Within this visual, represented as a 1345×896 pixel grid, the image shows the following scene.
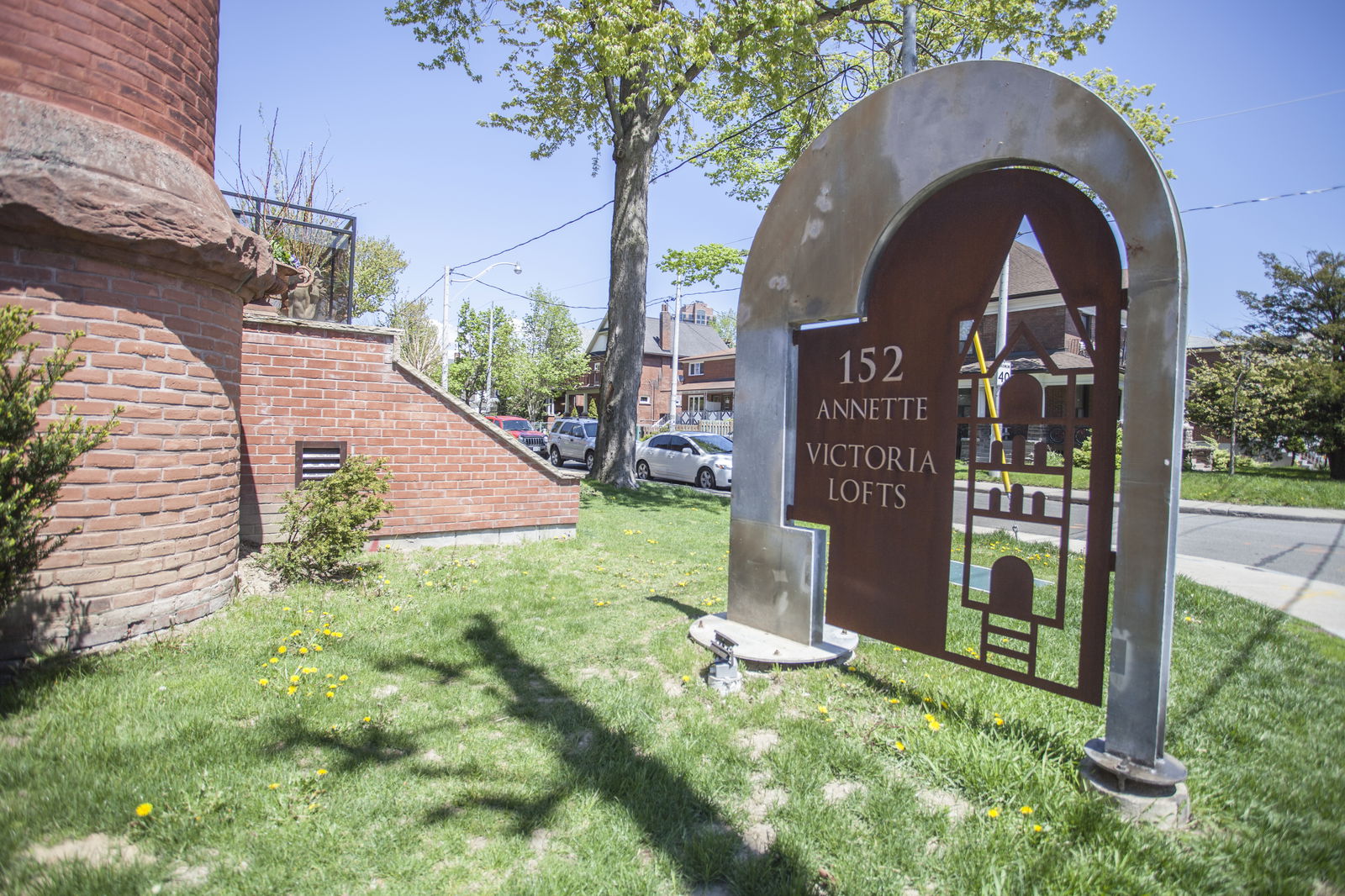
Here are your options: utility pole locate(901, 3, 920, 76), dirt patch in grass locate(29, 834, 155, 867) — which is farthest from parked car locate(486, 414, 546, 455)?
dirt patch in grass locate(29, 834, 155, 867)

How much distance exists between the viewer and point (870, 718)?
3.76m

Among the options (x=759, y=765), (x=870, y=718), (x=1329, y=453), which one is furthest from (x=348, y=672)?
(x=1329, y=453)

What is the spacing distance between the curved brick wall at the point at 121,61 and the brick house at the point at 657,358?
161ft

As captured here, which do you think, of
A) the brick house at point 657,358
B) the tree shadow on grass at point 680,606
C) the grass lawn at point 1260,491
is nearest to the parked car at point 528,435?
the grass lawn at point 1260,491

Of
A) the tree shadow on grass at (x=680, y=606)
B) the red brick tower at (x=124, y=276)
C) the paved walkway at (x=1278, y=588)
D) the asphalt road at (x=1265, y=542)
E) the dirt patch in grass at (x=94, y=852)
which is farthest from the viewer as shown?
the asphalt road at (x=1265, y=542)

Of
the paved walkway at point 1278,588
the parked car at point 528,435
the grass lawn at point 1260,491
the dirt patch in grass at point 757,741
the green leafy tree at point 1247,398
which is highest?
the green leafy tree at point 1247,398

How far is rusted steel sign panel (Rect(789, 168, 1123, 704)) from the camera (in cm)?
314

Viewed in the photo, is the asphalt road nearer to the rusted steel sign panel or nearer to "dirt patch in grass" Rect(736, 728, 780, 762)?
the rusted steel sign panel

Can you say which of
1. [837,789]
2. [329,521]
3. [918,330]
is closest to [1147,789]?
[837,789]

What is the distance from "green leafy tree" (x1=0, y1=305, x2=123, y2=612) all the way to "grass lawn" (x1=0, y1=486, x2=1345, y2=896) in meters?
0.68

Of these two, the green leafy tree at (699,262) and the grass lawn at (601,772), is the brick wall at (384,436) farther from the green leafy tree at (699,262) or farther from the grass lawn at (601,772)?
the green leafy tree at (699,262)

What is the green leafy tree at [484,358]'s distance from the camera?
53594mm

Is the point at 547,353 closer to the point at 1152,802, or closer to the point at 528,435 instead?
the point at 528,435

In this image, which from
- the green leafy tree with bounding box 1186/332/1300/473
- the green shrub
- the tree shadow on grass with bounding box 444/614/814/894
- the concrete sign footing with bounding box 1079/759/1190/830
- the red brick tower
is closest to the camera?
the tree shadow on grass with bounding box 444/614/814/894
